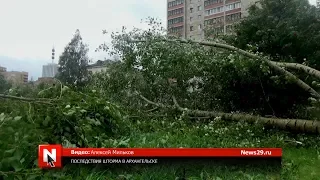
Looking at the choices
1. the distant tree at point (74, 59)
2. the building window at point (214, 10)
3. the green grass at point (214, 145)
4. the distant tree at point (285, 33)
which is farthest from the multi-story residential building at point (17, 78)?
the building window at point (214, 10)

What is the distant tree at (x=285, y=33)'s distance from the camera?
11.1 m

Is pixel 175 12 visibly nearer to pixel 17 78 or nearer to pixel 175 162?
pixel 17 78

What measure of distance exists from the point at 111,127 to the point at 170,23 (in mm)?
61290

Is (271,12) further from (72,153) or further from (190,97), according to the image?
(72,153)

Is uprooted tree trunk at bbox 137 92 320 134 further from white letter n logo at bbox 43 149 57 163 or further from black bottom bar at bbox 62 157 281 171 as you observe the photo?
white letter n logo at bbox 43 149 57 163

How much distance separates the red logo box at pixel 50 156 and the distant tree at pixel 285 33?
8.23 meters

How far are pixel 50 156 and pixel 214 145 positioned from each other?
3.32 meters

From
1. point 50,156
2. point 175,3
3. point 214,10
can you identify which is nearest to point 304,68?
point 50,156

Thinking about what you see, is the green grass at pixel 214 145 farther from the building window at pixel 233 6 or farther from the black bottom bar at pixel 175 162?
the building window at pixel 233 6

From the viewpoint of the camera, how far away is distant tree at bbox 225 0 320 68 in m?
11.1

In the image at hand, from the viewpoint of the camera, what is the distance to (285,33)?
1113 centimetres

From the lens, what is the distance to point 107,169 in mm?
3562

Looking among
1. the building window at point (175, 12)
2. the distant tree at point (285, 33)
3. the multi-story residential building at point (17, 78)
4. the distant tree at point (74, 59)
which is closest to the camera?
the multi-story residential building at point (17, 78)

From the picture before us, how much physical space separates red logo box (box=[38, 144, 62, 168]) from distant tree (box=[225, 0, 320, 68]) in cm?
823
